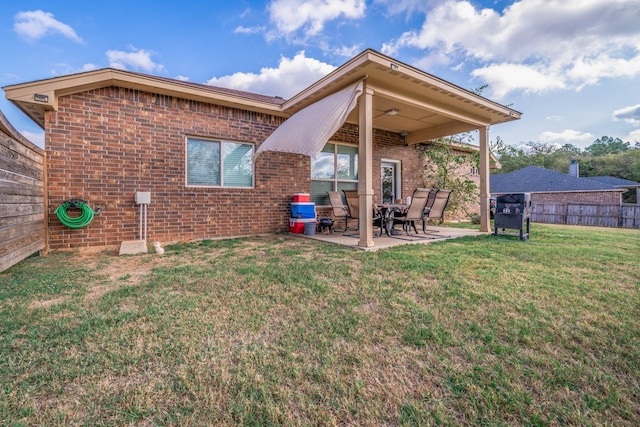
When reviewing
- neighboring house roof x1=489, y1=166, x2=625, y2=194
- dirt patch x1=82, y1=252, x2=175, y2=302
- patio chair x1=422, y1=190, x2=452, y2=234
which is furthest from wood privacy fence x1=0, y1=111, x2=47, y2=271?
neighboring house roof x1=489, y1=166, x2=625, y2=194

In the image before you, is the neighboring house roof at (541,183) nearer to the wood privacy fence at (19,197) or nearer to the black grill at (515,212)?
the black grill at (515,212)

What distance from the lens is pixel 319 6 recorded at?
26.8ft

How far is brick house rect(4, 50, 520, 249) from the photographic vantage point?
4859 millimetres

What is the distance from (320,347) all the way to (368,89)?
456 cm

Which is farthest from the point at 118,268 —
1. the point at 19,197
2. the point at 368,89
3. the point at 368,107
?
the point at 368,89

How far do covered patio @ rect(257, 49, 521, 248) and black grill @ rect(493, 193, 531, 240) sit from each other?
1.08 m

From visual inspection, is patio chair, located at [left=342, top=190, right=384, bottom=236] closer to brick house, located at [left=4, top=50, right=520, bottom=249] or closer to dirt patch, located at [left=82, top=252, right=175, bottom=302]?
brick house, located at [left=4, top=50, right=520, bottom=249]

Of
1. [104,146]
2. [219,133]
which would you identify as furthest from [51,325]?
[219,133]

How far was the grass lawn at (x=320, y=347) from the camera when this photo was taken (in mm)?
1256

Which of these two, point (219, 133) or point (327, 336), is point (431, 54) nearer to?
point (219, 133)

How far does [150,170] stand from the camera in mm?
5562

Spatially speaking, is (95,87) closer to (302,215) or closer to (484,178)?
(302,215)

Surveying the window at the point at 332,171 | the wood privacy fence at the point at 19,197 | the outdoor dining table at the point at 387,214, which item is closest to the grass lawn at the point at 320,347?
the wood privacy fence at the point at 19,197

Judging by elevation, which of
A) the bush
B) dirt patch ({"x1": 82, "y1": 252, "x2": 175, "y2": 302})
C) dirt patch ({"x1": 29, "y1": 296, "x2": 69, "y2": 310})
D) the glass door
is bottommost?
dirt patch ({"x1": 29, "y1": 296, "x2": 69, "y2": 310})
